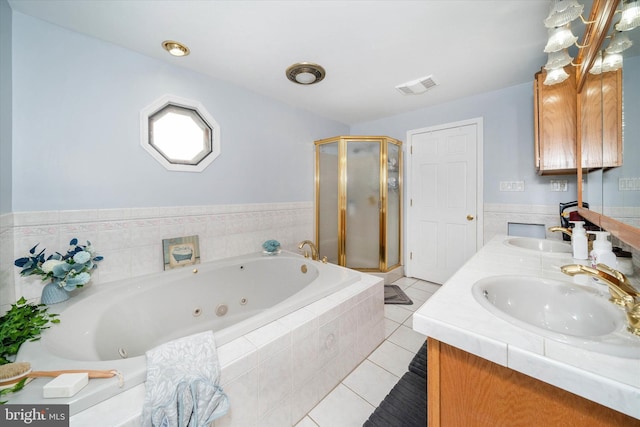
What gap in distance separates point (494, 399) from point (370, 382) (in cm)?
103

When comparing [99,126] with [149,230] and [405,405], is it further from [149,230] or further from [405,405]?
[405,405]

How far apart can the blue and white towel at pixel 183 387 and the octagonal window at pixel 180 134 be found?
60.5 inches

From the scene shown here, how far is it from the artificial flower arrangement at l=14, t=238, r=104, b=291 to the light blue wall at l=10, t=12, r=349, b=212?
0.31 metres

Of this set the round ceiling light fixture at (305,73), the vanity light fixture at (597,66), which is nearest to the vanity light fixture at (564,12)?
the vanity light fixture at (597,66)

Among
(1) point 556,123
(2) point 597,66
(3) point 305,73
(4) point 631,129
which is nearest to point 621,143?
(4) point 631,129

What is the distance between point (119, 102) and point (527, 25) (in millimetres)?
2816

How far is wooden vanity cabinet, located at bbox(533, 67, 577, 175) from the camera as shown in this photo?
1.63 meters

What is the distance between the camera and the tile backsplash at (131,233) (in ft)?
4.39

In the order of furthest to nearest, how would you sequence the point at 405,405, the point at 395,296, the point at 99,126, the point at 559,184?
the point at 395,296
the point at 559,184
the point at 99,126
the point at 405,405

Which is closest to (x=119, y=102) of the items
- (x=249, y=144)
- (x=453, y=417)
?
(x=249, y=144)

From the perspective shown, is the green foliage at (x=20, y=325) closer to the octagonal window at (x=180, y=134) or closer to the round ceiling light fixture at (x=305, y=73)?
the octagonal window at (x=180, y=134)

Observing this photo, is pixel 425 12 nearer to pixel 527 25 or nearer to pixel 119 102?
pixel 527 25

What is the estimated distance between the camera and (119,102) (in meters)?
1.66

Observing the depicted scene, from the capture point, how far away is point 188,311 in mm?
1772
